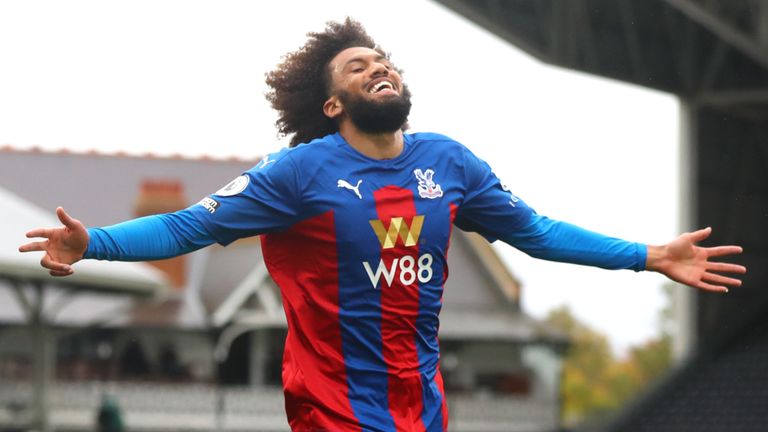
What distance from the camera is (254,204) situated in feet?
14.9

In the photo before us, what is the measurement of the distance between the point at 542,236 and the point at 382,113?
763mm

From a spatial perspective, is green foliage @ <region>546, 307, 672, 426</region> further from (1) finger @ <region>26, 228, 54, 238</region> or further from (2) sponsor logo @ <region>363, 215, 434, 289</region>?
(1) finger @ <region>26, 228, 54, 238</region>

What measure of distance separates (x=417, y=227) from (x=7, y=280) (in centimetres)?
1683

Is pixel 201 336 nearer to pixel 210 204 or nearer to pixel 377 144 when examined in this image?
pixel 377 144

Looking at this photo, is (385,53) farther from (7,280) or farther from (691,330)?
(691,330)

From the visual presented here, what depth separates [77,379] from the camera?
35.7 metres

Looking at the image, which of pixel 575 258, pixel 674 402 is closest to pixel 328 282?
→ pixel 575 258

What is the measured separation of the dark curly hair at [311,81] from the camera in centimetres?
515

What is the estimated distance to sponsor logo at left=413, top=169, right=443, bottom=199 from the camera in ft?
15.4

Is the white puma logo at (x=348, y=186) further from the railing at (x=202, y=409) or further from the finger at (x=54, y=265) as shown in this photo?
the railing at (x=202, y=409)

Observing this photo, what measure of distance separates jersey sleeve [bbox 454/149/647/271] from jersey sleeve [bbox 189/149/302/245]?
25.9 inches

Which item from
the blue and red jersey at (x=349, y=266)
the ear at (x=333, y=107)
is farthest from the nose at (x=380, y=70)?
the blue and red jersey at (x=349, y=266)

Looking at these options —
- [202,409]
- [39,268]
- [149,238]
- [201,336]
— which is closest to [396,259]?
[149,238]

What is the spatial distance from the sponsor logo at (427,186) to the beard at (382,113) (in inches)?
6.6
